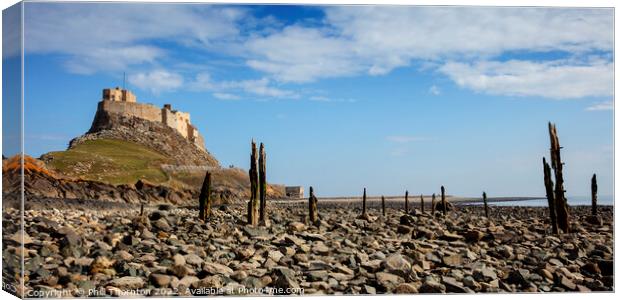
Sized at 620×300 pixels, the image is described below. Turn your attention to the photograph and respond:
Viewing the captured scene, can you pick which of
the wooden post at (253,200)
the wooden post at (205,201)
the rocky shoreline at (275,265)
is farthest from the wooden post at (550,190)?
the wooden post at (205,201)

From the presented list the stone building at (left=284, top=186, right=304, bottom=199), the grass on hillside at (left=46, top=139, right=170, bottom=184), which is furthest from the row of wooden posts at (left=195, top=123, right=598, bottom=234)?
the stone building at (left=284, top=186, right=304, bottom=199)

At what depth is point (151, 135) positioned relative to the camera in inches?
2532

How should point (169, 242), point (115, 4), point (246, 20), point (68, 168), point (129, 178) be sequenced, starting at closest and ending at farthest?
point (115, 4) < point (246, 20) < point (169, 242) < point (68, 168) < point (129, 178)

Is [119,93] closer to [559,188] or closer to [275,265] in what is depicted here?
[275,265]

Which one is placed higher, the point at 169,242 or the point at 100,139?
the point at 100,139

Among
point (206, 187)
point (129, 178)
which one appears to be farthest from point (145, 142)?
point (206, 187)

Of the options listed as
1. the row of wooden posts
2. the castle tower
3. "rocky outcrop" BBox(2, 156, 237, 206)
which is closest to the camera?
the row of wooden posts

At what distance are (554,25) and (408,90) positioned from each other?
299 cm

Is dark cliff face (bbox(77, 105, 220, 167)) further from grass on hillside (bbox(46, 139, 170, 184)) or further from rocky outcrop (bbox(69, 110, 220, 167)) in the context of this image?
grass on hillside (bbox(46, 139, 170, 184))

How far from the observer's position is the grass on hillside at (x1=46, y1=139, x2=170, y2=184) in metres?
43.9

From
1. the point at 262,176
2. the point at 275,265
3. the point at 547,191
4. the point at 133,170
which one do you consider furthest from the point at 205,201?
the point at 133,170

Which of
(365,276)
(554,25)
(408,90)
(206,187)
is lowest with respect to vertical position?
(365,276)

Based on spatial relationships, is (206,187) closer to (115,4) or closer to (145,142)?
(115,4)

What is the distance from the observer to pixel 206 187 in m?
Result: 27.0
